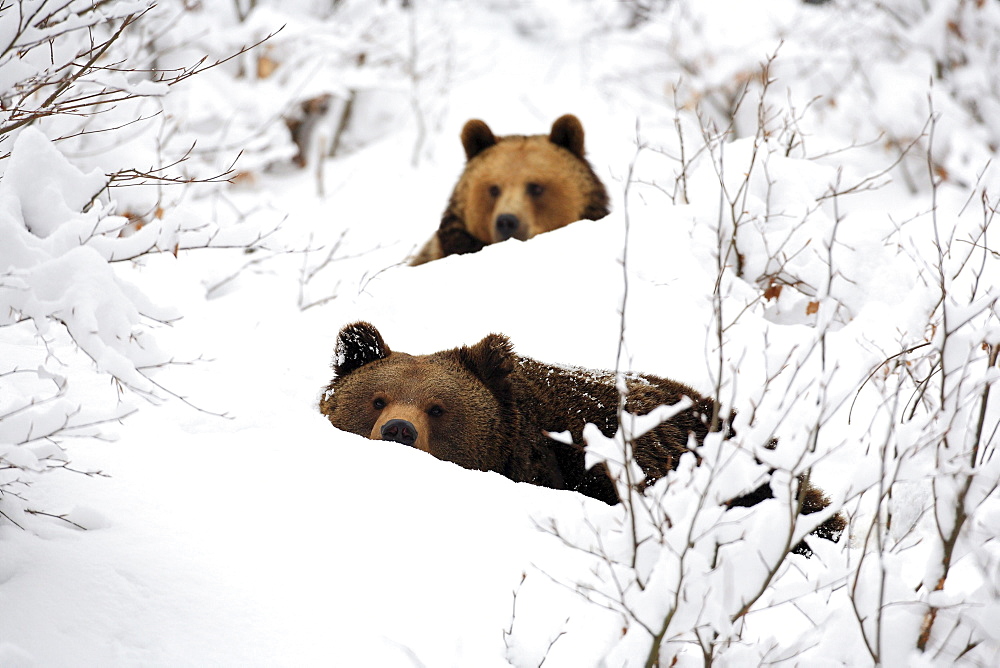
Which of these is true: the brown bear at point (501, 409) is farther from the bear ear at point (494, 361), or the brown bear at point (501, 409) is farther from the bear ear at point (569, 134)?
the bear ear at point (569, 134)

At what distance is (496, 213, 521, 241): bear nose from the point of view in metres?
6.87

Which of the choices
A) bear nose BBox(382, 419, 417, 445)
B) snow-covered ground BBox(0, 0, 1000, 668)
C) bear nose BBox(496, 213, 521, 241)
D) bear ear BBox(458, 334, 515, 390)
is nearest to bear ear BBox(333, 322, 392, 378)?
snow-covered ground BBox(0, 0, 1000, 668)

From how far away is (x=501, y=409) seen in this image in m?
4.15

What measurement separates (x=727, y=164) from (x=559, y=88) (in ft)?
31.5

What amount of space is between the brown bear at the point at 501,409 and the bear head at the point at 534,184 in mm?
2831

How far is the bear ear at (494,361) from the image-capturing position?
4176 millimetres

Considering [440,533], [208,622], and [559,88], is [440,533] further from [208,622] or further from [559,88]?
[559,88]

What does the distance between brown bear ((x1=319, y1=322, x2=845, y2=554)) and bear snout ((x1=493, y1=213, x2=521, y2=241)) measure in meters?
2.66

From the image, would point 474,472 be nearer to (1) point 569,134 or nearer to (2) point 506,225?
(2) point 506,225

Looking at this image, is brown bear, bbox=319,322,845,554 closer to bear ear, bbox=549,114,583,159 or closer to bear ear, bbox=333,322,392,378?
bear ear, bbox=333,322,392,378

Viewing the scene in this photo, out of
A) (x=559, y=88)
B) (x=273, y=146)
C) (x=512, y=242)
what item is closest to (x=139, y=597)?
(x=512, y=242)

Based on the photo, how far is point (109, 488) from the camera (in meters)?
2.71

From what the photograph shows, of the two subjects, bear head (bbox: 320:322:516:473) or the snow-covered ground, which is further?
bear head (bbox: 320:322:516:473)

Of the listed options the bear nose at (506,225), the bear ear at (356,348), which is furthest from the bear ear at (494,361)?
the bear nose at (506,225)
